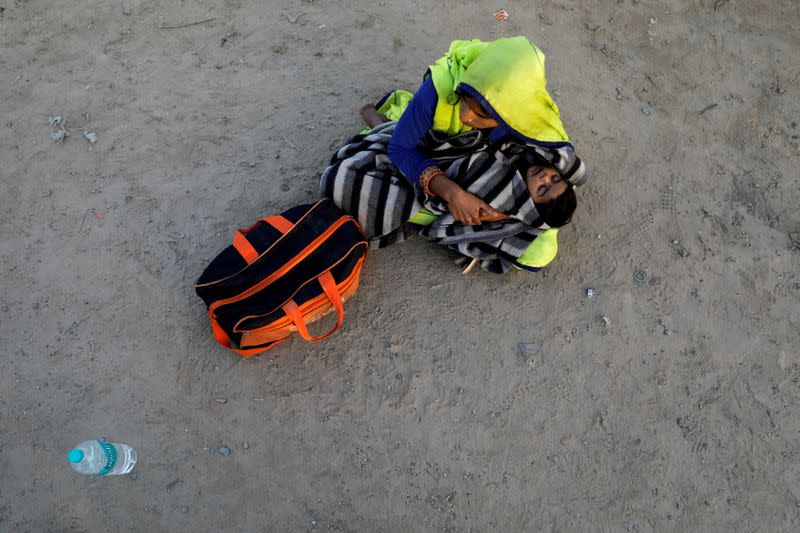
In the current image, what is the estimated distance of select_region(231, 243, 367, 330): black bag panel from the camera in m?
2.12

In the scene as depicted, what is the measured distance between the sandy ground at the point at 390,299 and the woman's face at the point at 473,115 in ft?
2.65

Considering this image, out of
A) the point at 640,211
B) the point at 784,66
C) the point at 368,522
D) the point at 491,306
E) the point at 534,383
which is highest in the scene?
the point at 784,66

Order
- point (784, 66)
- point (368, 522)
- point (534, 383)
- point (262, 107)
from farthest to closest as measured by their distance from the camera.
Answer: point (784, 66) < point (262, 107) < point (534, 383) < point (368, 522)

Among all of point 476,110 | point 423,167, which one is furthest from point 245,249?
point 476,110

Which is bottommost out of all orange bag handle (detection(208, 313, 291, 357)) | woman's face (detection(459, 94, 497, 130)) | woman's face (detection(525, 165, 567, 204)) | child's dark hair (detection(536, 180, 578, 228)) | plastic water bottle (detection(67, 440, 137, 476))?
plastic water bottle (detection(67, 440, 137, 476))

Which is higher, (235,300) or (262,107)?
(262,107)

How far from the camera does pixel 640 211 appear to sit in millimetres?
2656

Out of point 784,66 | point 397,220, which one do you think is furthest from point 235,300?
point 784,66

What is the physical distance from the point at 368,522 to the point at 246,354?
87cm

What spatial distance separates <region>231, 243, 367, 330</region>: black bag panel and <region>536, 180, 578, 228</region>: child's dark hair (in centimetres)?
80

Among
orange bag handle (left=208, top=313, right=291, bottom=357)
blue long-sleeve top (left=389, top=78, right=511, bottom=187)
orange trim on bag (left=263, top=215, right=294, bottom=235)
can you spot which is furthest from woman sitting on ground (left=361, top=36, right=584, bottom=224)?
orange bag handle (left=208, top=313, right=291, bottom=357)

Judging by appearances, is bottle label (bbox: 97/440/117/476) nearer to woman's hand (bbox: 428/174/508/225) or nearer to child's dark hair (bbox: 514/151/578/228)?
woman's hand (bbox: 428/174/508/225)

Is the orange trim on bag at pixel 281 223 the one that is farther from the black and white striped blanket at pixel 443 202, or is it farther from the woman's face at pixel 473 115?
the woman's face at pixel 473 115

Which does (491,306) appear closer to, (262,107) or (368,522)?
(368,522)
